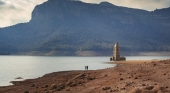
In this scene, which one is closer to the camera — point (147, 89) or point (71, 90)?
point (147, 89)

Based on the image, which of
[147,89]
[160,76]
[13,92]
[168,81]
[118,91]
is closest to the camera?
[147,89]

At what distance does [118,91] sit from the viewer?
23.8 metres

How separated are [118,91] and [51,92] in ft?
30.4

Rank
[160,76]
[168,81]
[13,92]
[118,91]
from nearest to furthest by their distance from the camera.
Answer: [118,91]
[168,81]
[160,76]
[13,92]

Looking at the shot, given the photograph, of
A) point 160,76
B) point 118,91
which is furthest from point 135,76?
point 118,91

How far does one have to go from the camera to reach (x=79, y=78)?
36.9m

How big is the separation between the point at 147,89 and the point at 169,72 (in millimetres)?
9220

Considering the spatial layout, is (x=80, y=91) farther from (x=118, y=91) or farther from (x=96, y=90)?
(x=118, y=91)

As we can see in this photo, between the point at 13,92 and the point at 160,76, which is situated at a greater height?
the point at 160,76

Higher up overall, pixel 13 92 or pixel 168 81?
pixel 168 81

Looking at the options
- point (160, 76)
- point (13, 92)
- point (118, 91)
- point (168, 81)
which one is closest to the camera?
point (118, 91)

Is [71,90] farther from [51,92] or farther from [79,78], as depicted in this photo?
[79,78]

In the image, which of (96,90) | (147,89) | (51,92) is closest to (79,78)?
(51,92)

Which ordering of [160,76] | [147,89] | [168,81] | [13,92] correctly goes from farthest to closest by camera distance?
[13,92] < [160,76] < [168,81] < [147,89]
